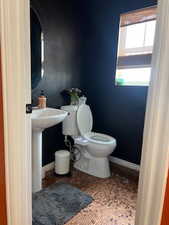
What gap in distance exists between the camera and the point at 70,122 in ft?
7.29

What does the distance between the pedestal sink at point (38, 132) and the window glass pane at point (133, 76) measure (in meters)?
1.01

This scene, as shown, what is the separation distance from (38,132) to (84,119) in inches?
31.5

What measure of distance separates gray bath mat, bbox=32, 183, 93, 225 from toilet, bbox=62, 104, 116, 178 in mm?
424

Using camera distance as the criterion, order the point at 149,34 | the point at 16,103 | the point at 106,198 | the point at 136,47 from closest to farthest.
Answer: the point at 16,103
the point at 106,198
the point at 149,34
the point at 136,47

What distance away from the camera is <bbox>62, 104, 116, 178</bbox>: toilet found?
213 cm

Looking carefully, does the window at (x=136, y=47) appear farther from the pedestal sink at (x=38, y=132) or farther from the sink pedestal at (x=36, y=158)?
the sink pedestal at (x=36, y=158)

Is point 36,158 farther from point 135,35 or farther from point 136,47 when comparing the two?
point 135,35

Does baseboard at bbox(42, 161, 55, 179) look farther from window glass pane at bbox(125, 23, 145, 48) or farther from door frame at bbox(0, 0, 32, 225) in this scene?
window glass pane at bbox(125, 23, 145, 48)

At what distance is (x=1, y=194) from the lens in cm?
103

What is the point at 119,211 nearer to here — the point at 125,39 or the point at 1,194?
the point at 1,194

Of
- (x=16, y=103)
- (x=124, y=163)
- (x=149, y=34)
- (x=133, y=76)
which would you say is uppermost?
(x=149, y=34)

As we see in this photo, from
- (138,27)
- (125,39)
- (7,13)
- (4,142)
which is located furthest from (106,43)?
(4,142)

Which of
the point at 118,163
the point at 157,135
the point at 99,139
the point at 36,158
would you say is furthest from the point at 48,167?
the point at 157,135

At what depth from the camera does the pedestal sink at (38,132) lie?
1.54 m
